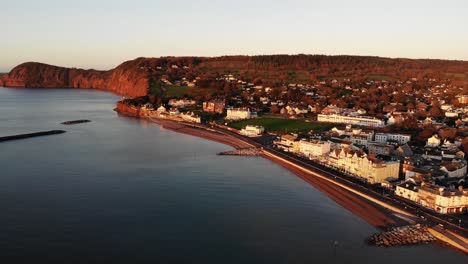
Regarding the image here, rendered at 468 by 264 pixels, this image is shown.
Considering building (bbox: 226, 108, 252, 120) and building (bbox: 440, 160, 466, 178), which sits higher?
building (bbox: 226, 108, 252, 120)

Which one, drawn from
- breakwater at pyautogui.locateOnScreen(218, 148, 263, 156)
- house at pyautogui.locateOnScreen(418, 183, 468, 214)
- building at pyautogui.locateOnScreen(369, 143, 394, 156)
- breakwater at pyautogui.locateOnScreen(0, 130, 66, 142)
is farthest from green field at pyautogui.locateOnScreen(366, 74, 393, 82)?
house at pyautogui.locateOnScreen(418, 183, 468, 214)

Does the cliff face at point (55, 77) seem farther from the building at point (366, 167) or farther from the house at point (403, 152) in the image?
the building at point (366, 167)

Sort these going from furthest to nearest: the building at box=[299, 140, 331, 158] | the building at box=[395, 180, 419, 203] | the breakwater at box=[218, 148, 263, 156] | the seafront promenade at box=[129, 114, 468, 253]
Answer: the breakwater at box=[218, 148, 263, 156], the building at box=[299, 140, 331, 158], the building at box=[395, 180, 419, 203], the seafront promenade at box=[129, 114, 468, 253]

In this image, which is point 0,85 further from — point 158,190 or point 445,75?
point 158,190

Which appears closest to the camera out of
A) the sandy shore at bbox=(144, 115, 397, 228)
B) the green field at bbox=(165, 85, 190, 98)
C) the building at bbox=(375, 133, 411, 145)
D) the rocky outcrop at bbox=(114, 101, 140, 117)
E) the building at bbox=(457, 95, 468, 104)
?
the sandy shore at bbox=(144, 115, 397, 228)

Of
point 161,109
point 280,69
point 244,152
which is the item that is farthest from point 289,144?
point 280,69

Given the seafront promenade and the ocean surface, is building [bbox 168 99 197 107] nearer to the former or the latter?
the seafront promenade

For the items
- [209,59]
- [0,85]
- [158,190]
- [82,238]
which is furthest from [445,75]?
[0,85]
